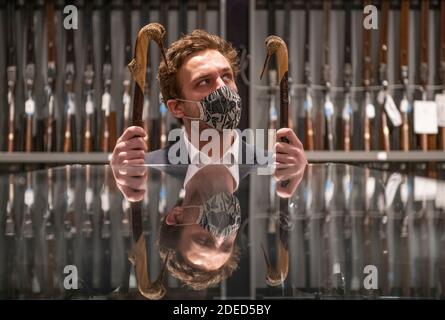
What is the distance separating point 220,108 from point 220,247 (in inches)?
67.2

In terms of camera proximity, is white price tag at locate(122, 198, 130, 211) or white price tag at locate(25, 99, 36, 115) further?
white price tag at locate(25, 99, 36, 115)

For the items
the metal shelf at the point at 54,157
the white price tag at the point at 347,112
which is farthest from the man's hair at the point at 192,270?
the white price tag at the point at 347,112

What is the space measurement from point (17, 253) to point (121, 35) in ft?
10.8

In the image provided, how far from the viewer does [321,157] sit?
3.44 metres

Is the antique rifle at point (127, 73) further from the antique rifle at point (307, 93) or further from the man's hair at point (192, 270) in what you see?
the man's hair at point (192, 270)

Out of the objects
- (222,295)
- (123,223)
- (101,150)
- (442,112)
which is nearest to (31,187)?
(123,223)

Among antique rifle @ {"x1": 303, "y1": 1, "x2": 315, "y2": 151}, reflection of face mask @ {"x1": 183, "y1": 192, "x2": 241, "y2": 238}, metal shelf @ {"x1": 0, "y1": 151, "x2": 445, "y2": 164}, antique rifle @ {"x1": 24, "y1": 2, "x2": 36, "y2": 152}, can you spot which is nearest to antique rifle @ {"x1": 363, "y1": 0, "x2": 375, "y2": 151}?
metal shelf @ {"x1": 0, "y1": 151, "x2": 445, "y2": 164}

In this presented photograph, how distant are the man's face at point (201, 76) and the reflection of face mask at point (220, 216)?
1418 millimetres

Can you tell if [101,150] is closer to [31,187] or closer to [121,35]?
[121,35]

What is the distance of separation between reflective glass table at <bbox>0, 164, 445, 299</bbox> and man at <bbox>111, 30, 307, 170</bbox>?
1119mm

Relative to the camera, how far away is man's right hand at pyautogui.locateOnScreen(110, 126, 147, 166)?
1951 millimetres

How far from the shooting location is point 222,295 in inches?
14.0

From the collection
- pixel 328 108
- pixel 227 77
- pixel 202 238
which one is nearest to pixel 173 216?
pixel 202 238

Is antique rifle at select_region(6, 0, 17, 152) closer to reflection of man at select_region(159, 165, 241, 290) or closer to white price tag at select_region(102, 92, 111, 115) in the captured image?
white price tag at select_region(102, 92, 111, 115)
